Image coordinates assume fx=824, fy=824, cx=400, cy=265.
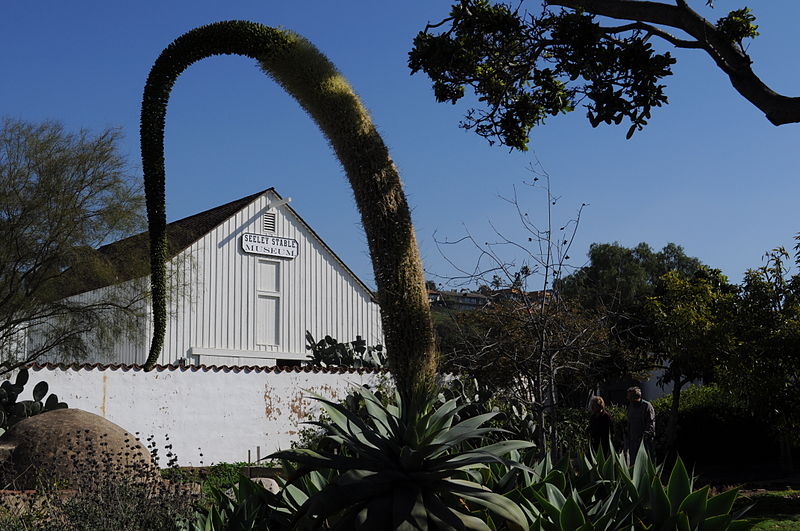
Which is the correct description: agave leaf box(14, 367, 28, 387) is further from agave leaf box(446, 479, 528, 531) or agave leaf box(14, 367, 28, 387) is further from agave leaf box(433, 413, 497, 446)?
agave leaf box(446, 479, 528, 531)

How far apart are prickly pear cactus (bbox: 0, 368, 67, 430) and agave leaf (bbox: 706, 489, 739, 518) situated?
1063 cm

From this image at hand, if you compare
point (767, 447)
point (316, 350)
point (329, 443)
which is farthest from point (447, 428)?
point (767, 447)

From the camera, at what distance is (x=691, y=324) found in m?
14.7

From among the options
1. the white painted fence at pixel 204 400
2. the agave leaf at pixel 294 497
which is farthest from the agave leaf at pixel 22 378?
the agave leaf at pixel 294 497

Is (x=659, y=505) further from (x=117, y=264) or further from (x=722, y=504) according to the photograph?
→ (x=117, y=264)

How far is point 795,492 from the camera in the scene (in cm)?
1267

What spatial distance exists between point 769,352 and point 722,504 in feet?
29.5

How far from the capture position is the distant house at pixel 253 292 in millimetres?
24844

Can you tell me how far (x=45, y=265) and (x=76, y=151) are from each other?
120 inches

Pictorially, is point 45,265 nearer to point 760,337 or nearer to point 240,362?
point 240,362

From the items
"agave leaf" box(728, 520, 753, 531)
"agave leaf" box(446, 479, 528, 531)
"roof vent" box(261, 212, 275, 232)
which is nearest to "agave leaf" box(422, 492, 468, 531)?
"agave leaf" box(446, 479, 528, 531)

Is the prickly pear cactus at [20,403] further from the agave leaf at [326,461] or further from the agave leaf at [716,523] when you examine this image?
the agave leaf at [716,523]

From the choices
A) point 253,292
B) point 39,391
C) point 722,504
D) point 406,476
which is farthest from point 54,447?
point 253,292

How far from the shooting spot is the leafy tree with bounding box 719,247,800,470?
12.7 meters
